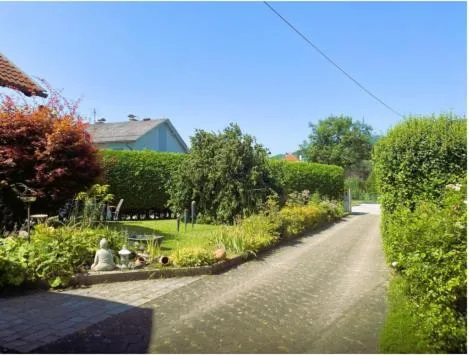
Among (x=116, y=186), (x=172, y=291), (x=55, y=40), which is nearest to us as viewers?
(x=172, y=291)

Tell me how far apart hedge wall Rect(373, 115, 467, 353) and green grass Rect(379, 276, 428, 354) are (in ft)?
0.06

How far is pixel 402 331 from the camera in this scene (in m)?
4.09

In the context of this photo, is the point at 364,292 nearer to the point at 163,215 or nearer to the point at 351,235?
the point at 351,235

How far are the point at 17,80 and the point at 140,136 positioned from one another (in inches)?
842

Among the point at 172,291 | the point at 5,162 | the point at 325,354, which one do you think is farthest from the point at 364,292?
the point at 5,162

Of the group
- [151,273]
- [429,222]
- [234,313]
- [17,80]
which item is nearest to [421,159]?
[429,222]

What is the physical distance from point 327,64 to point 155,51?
19.6 feet

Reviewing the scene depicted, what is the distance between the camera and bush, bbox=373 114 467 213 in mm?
6789

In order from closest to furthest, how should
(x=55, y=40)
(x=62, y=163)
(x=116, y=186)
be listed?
(x=55, y=40) < (x=62, y=163) < (x=116, y=186)

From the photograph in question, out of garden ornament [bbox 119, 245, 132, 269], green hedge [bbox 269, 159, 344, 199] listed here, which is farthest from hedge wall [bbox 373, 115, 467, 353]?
green hedge [bbox 269, 159, 344, 199]

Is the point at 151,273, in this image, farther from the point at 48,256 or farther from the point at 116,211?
the point at 116,211

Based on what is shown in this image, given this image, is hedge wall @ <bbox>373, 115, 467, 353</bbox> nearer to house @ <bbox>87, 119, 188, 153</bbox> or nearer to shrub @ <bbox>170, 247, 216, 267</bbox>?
shrub @ <bbox>170, 247, 216, 267</bbox>

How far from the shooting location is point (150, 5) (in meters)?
6.96

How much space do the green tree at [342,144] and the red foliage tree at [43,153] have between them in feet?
141
